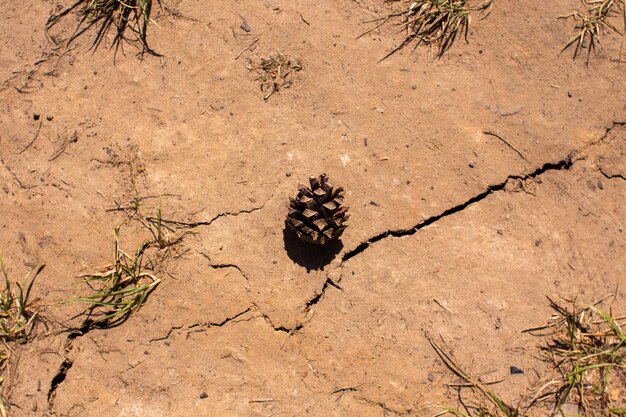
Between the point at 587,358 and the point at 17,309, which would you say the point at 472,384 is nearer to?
the point at 587,358

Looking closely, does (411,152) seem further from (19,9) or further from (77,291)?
(19,9)

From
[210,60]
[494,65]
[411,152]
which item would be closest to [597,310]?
[411,152]

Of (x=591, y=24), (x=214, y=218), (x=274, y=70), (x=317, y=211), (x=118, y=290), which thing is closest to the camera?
(x=317, y=211)

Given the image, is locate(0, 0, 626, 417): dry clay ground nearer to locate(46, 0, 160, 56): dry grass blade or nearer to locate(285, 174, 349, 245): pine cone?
locate(46, 0, 160, 56): dry grass blade

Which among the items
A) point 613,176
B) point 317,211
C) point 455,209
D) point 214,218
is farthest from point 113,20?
point 613,176

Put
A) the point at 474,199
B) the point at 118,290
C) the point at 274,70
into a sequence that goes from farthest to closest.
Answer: the point at 274,70, the point at 474,199, the point at 118,290
